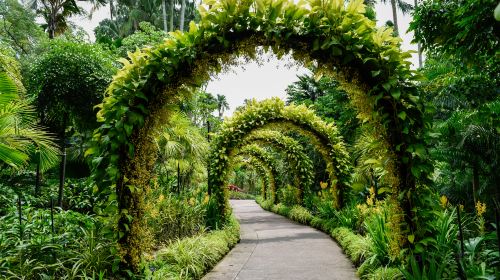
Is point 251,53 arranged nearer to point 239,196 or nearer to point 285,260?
point 285,260

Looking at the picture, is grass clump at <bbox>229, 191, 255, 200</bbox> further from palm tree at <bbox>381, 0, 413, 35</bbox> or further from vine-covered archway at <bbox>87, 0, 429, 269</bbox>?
vine-covered archway at <bbox>87, 0, 429, 269</bbox>

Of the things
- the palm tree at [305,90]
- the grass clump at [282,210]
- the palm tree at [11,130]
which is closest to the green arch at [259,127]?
the grass clump at [282,210]

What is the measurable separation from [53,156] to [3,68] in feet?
5.49

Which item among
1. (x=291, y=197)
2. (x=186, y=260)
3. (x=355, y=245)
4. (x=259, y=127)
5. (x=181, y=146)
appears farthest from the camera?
(x=291, y=197)

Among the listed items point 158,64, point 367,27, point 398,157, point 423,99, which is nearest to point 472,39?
point 423,99

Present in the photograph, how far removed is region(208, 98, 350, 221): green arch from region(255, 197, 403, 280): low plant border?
3.80ft

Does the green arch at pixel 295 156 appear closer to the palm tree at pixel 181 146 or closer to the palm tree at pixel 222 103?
the palm tree at pixel 181 146

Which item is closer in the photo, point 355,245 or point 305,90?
point 355,245

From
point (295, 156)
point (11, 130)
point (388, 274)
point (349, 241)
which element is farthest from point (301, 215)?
point (11, 130)

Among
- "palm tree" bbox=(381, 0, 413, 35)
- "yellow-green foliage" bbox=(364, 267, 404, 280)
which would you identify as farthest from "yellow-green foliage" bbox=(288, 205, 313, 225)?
"palm tree" bbox=(381, 0, 413, 35)

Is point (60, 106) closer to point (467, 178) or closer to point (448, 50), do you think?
point (448, 50)

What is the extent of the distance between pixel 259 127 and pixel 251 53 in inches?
209

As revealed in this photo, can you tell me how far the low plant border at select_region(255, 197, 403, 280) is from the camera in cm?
416

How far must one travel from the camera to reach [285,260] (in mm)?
6004
